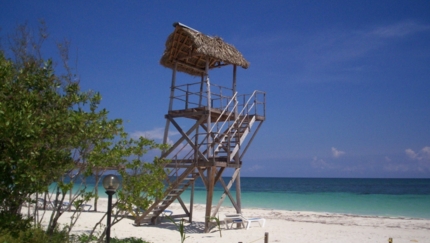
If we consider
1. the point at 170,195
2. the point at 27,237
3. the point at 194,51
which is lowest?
the point at 27,237

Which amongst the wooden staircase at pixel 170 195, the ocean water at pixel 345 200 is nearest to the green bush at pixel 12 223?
the ocean water at pixel 345 200

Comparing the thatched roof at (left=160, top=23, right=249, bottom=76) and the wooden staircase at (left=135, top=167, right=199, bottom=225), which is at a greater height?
the thatched roof at (left=160, top=23, right=249, bottom=76)

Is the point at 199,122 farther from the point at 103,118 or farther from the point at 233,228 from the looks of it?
the point at 103,118

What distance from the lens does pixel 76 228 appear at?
45.6 ft

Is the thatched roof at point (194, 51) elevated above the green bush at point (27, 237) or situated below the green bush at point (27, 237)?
above

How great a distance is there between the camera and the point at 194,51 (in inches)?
Answer: 600

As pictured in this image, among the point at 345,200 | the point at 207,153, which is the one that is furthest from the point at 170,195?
the point at 345,200

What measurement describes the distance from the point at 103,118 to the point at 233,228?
26.0 feet

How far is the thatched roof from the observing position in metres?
14.3

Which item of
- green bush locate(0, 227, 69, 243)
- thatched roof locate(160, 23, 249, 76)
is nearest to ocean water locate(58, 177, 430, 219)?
green bush locate(0, 227, 69, 243)

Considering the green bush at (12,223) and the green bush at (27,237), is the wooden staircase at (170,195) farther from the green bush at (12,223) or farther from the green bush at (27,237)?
the green bush at (12,223)

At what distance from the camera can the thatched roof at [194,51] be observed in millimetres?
14273

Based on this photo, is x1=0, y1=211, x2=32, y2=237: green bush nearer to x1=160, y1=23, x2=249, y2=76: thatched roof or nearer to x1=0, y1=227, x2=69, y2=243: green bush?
x1=0, y1=227, x2=69, y2=243: green bush

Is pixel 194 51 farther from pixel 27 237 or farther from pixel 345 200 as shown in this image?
pixel 345 200
